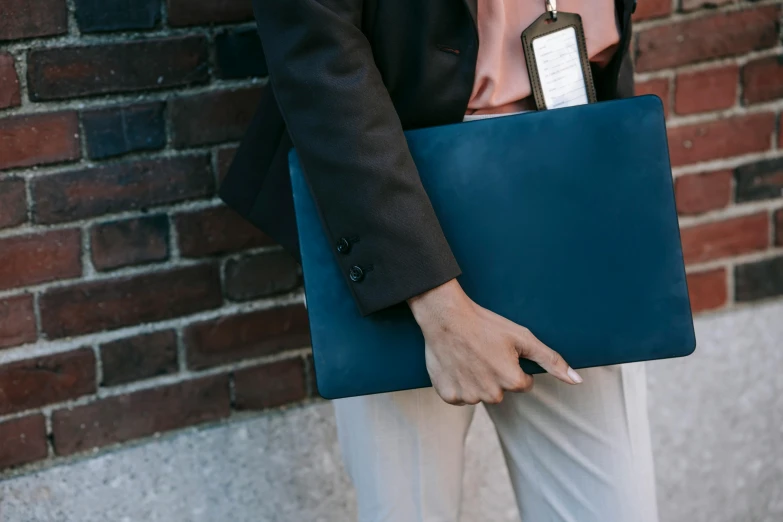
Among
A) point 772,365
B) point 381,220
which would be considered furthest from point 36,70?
point 772,365

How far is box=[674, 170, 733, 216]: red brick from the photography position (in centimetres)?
143

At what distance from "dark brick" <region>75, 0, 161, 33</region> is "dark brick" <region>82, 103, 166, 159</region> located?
111mm

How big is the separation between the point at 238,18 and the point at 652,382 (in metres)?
0.98

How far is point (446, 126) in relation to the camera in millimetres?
819

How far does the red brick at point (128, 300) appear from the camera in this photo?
1182mm

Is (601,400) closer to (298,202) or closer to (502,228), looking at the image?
(502,228)

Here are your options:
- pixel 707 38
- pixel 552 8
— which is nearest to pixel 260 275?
pixel 552 8

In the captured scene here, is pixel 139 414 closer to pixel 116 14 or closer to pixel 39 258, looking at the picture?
pixel 39 258

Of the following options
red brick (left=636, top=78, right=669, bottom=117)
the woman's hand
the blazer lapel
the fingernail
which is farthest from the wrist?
red brick (left=636, top=78, right=669, bottom=117)

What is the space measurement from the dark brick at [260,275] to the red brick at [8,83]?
38 cm

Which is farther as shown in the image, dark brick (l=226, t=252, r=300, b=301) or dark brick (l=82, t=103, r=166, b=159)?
Result: dark brick (l=226, t=252, r=300, b=301)

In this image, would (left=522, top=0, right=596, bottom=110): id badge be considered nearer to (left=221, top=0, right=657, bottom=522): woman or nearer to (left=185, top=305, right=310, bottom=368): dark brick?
(left=221, top=0, right=657, bottom=522): woman

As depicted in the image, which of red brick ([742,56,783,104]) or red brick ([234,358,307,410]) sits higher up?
red brick ([742,56,783,104])

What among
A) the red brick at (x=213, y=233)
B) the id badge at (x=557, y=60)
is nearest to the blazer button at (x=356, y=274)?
the id badge at (x=557, y=60)
